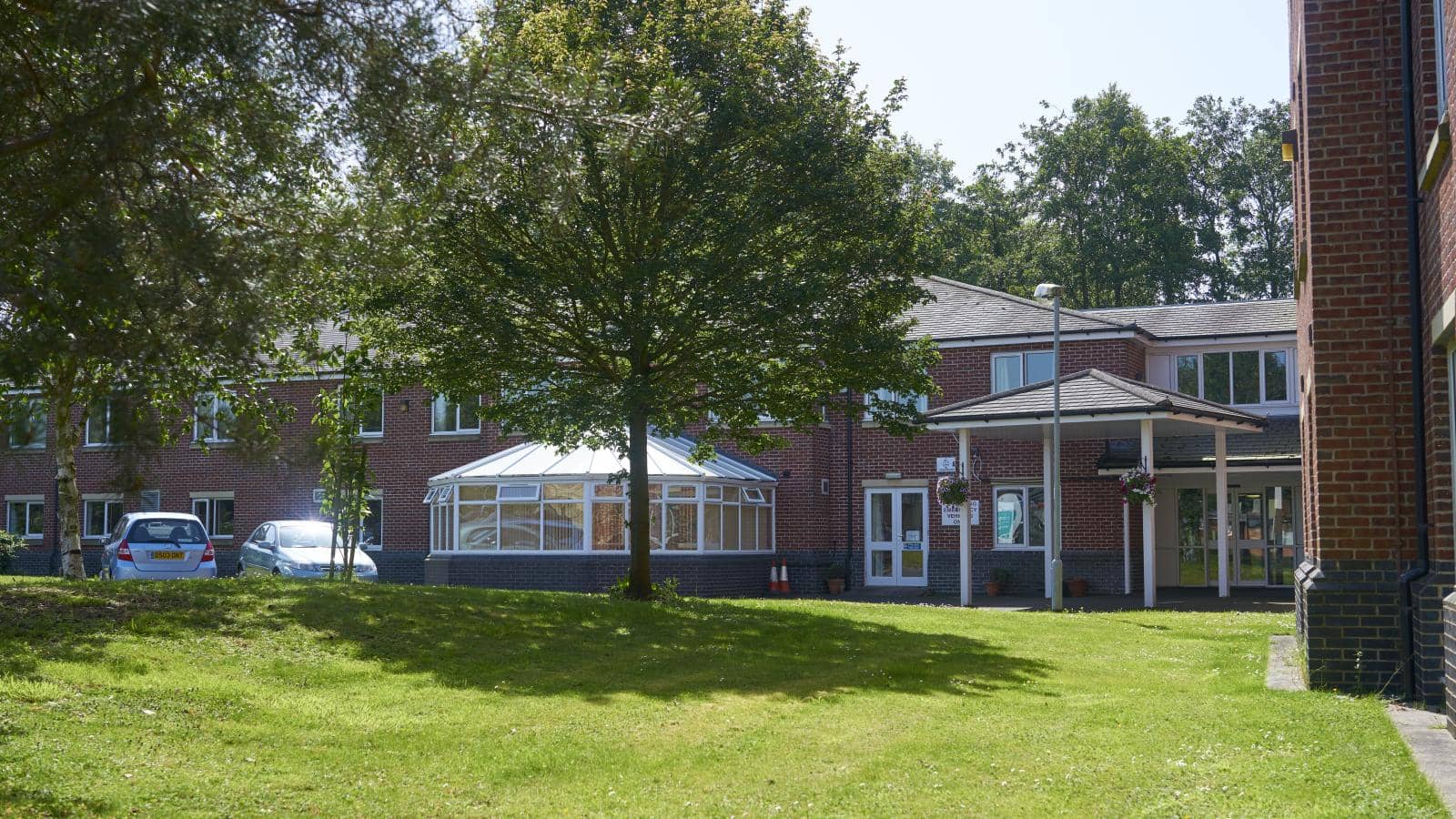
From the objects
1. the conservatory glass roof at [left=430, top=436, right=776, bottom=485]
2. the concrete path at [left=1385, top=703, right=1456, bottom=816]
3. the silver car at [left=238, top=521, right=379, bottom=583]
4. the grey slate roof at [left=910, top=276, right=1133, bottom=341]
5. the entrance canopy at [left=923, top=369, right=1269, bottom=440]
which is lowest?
the concrete path at [left=1385, top=703, right=1456, bottom=816]

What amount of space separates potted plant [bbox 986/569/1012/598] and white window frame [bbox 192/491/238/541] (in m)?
19.3

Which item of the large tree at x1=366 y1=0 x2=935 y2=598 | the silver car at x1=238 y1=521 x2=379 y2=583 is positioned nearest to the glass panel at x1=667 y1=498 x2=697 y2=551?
the silver car at x1=238 y1=521 x2=379 y2=583

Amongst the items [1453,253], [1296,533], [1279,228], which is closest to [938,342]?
[1296,533]

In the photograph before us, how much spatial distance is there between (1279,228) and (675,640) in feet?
141

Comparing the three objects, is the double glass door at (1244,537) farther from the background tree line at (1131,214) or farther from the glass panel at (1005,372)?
the background tree line at (1131,214)

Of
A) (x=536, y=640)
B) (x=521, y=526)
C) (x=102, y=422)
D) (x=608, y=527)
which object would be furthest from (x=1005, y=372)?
(x=102, y=422)

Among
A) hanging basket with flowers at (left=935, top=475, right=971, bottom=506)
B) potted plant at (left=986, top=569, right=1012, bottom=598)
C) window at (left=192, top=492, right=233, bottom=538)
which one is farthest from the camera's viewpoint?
window at (left=192, top=492, right=233, bottom=538)

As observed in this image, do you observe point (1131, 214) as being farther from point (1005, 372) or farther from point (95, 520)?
point (95, 520)

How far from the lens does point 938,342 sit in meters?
29.2

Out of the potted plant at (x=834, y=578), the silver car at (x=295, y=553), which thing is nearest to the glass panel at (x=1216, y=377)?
the potted plant at (x=834, y=578)

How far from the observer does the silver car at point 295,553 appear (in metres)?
26.0

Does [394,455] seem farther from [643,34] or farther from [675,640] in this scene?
[675,640]

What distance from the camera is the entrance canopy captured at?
72.7 feet

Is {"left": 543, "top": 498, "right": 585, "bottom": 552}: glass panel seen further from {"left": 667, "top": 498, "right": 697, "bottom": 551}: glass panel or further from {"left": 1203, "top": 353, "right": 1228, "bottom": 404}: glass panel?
{"left": 1203, "top": 353, "right": 1228, "bottom": 404}: glass panel
